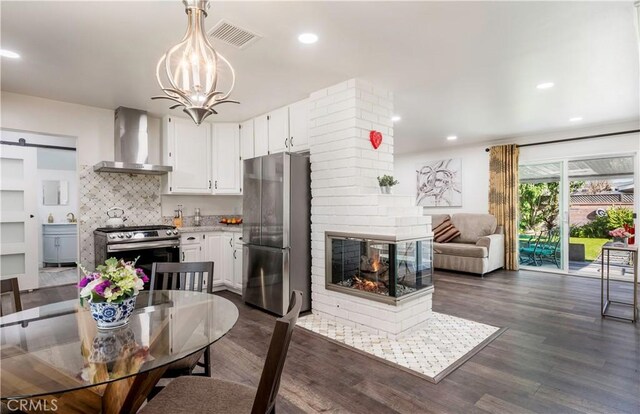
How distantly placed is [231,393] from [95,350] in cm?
56

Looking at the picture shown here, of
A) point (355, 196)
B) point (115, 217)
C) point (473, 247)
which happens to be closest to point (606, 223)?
point (473, 247)

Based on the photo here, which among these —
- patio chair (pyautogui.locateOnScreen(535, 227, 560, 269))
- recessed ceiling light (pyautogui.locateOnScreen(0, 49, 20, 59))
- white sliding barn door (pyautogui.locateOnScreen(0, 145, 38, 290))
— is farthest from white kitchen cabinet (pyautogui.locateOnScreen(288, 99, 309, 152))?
patio chair (pyautogui.locateOnScreen(535, 227, 560, 269))

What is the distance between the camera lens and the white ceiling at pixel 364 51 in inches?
85.7

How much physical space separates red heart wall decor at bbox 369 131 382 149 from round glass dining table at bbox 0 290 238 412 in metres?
2.27

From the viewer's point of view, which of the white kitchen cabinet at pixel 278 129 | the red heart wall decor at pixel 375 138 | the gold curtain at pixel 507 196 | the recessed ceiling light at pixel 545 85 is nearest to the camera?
the red heart wall decor at pixel 375 138

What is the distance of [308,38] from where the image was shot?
2518 millimetres

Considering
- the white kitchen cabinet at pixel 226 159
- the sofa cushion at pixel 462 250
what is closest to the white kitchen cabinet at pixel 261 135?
the white kitchen cabinet at pixel 226 159

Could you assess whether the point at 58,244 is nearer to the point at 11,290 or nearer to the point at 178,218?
the point at 178,218

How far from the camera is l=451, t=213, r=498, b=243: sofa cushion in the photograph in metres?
6.18

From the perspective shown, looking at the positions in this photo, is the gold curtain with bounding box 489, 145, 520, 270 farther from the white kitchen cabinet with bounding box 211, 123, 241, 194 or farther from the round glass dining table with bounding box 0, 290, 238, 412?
the round glass dining table with bounding box 0, 290, 238, 412

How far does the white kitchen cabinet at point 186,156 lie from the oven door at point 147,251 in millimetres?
832

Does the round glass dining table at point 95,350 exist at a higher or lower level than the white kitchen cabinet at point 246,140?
lower

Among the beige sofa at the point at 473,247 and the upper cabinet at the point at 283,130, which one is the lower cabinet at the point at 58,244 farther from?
the beige sofa at the point at 473,247

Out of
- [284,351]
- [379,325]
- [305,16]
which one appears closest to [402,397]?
[379,325]
